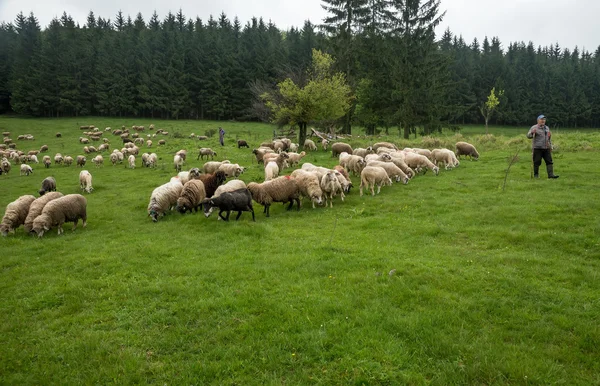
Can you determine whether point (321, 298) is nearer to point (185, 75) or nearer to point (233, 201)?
point (233, 201)

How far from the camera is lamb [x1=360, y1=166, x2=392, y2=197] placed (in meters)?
15.9

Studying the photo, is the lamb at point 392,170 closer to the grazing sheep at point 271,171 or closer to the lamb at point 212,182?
the grazing sheep at point 271,171

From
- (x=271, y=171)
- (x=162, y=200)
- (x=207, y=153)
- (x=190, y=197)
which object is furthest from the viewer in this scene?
(x=207, y=153)

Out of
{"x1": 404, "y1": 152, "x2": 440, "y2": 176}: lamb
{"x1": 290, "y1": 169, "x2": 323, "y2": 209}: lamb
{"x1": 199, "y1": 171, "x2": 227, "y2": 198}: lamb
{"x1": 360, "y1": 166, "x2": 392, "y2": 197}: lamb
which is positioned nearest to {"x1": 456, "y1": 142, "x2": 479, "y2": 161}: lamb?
{"x1": 404, "y1": 152, "x2": 440, "y2": 176}: lamb

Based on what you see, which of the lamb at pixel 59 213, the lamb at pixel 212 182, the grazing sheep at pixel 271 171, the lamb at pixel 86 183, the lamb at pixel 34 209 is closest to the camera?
the lamb at pixel 59 213

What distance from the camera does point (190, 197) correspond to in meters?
14.9

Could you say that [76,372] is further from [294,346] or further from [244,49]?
[244,49]

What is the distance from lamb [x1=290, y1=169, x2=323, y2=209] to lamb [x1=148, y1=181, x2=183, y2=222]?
541cm

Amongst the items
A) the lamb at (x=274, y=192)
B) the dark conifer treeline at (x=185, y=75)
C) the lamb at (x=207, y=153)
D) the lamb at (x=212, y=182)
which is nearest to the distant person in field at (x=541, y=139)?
the lamb at (x=274, y=192)

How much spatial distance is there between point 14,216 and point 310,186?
37.7 ft

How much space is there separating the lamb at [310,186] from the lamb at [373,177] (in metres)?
2.46

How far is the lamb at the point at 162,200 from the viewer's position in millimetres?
14333

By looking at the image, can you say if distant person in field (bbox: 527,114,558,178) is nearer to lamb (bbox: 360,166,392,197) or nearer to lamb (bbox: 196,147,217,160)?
lamb (bbox: 360,166,392,197)

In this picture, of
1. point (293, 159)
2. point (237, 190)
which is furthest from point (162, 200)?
point (293, 159)
